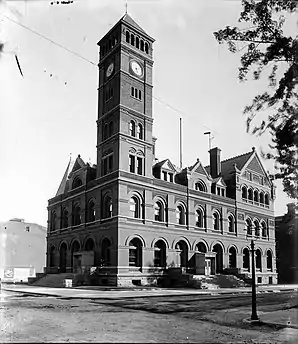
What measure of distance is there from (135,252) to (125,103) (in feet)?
46.1

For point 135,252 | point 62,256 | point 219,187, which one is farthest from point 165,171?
point 62,256

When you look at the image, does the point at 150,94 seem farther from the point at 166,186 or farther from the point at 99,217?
the point at 99,217

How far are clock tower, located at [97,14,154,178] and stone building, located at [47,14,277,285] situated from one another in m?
0.10

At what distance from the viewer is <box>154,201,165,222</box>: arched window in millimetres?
39031

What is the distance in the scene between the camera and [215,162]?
166ft

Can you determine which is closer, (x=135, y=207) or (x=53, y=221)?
(x=135, y=207)

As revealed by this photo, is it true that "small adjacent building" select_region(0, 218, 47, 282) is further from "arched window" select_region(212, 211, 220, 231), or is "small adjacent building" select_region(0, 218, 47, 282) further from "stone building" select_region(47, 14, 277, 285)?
"arched window" select_region(212, 211, 220, 231)

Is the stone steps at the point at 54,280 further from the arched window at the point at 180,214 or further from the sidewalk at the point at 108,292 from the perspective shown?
the arched window at the point at 180,214

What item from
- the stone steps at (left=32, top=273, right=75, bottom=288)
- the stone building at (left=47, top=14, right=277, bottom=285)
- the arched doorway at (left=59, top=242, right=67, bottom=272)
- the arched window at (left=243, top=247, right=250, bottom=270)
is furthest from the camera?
the arched window at (left=243, top=247, right=250, bottom=270)

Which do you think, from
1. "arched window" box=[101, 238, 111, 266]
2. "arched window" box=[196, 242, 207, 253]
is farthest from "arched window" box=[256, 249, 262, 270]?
"arched window" box=[101, 238, 111, 266]

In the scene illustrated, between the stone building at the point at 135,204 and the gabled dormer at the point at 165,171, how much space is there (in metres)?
0.10

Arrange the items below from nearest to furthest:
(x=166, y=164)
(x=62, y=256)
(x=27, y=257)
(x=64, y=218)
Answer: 1. (x=166, y=164)
2. (x=62, y=256)
3. (x=64, y=218)
4. (x=27, y=257)

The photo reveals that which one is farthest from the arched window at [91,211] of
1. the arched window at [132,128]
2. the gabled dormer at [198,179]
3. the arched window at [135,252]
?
the gabled dormer at [198,179]

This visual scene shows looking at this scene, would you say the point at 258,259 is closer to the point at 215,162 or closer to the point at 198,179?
the point at 215,162
